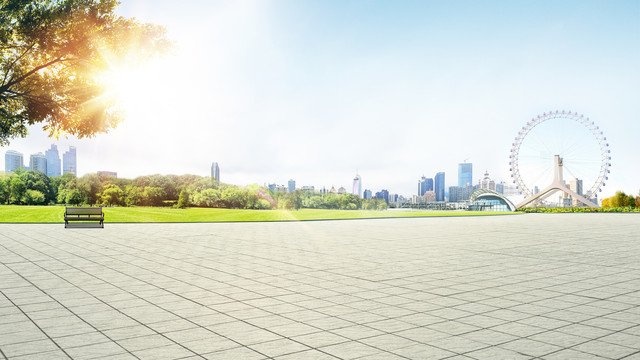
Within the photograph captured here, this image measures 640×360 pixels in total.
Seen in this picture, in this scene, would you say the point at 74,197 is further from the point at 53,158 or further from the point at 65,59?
the point at 65,59

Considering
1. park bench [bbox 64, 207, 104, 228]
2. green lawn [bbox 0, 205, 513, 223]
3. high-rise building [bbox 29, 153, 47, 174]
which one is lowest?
green lawn [bbox 0, 205, 513, 223]

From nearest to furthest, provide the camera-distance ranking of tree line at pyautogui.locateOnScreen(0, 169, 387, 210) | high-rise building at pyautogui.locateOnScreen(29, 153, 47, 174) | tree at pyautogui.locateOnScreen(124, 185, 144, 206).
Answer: tree line at pyautogui.locateOnScreen(0, 169, 387, 210) < tree at pyautogui.locateOnScreen(124, 185, 144, 206) < high-rise building at pyautogui.locateOnScreen(29, 153, 47, 174)

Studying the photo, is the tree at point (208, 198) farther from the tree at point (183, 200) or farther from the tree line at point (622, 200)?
the tree line at point (622, 200)

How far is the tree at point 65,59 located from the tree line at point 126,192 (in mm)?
40792

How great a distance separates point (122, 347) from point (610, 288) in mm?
7388

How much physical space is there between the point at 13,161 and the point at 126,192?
19.2m

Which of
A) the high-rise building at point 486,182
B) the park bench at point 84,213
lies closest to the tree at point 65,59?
the park bench at point 84,213

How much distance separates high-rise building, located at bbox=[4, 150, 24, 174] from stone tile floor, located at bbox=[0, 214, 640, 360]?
6124 cm

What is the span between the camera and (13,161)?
213 feet

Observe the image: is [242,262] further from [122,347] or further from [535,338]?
[535,338]

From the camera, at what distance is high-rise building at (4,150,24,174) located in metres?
61.7

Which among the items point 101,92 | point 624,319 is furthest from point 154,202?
point 624,319

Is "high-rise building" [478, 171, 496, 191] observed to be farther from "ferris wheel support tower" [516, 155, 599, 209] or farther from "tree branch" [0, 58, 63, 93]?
"tree branch" [0, 58, 63, 93]

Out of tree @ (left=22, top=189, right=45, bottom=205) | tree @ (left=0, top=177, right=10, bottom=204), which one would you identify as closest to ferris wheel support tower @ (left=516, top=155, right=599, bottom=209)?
tree @ (left=22, top=189, right=45, bottom=205)
